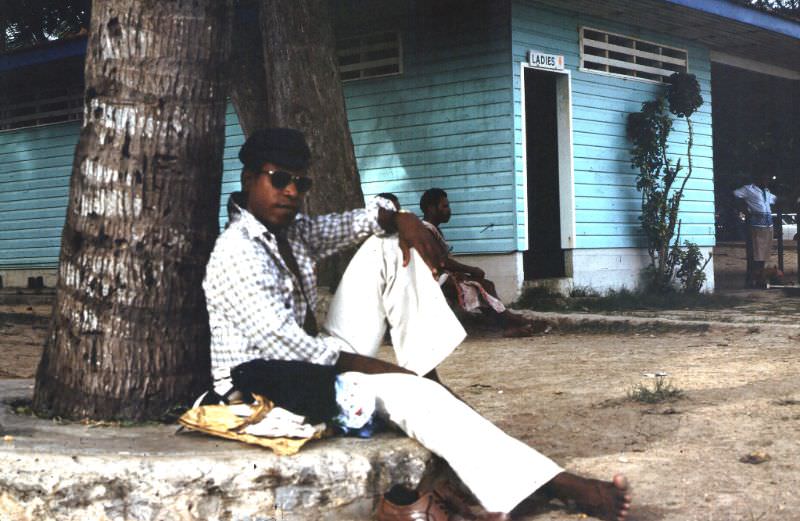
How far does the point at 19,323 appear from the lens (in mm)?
11789

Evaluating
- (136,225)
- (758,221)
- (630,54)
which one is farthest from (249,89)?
(758,221)

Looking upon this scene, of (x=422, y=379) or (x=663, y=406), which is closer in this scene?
(x=422, y=379)

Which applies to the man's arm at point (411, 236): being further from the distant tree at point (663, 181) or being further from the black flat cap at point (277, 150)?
the distant tree at point (663, 181)

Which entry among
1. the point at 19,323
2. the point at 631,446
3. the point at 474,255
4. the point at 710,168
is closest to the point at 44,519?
the point at 631,446

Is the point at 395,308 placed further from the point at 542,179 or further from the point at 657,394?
the point at 542,179

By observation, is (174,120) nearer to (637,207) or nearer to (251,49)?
(251,49)

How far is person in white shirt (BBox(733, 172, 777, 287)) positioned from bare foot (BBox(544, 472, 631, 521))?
12.0 metres

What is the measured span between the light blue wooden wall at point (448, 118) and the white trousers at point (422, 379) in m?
7.10

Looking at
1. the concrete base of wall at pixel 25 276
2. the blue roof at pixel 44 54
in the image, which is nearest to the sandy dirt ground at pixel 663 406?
the blue roof at pixel 44 54

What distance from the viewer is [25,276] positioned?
16.1 m

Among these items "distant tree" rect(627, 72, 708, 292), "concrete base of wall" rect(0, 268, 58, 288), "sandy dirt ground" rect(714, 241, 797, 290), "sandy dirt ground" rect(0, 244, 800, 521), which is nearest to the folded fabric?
"sandy dirt ground" rect(0, 244, 800, 521)

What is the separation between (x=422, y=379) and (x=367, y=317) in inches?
19.1

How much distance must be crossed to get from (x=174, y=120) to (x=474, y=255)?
298 inches

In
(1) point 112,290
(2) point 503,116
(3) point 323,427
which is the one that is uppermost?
(2) point 503,116
